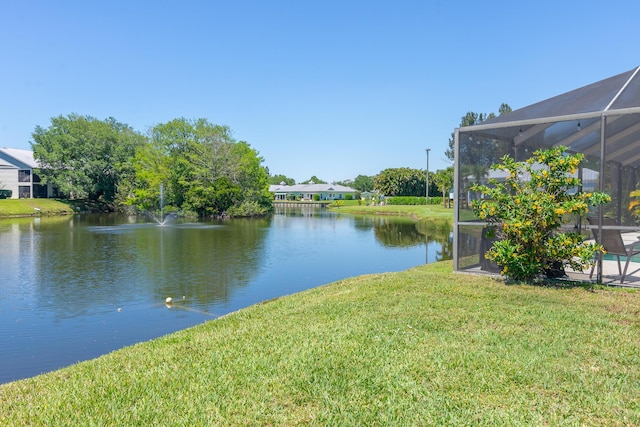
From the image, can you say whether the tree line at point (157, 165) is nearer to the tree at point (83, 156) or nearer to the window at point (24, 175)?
the tree at point (83, 156)

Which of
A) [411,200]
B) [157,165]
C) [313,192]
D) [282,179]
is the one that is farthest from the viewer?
[282,179]

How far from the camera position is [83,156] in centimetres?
5153

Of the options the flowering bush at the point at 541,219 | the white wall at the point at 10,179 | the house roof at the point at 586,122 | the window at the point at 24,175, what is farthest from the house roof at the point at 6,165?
the flowering bush at the point at 541,219

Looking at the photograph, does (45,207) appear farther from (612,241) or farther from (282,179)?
(282,179)

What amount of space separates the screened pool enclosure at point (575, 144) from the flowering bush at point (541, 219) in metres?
0.66

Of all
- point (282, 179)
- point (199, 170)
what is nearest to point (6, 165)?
point (199, 170)

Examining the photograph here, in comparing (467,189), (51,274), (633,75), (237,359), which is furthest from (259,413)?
(51,274)

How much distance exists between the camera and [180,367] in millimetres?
3961

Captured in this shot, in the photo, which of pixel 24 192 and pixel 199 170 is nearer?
pixel 199 170

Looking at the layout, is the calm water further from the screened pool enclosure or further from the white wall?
the white wall

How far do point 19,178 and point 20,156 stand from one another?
4.24 meters

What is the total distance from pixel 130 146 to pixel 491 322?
5389 centimetres

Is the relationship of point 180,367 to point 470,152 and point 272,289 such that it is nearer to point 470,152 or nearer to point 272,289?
point 470,152

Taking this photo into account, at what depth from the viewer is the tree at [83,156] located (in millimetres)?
50375
